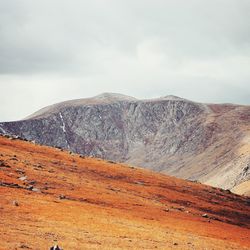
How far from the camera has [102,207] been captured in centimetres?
5584

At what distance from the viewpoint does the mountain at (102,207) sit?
121 feet

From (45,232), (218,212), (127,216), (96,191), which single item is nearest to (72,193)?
(96,191)

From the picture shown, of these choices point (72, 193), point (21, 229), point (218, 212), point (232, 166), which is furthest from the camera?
point (232, 166)

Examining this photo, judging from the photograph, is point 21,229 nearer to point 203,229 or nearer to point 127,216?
point 127,216

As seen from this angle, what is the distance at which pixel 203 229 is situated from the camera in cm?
5491

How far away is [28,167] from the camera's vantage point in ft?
229

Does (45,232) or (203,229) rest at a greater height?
(45,232)

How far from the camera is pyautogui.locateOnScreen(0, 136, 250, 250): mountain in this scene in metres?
36.8

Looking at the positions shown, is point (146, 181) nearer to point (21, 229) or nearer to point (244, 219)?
point (244, 219)

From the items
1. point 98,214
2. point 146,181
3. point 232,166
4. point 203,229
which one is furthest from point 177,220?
point 232,166

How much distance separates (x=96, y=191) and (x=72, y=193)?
6414mm

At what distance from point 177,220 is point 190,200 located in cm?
2486

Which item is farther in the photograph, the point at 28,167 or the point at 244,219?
the point at 244,219

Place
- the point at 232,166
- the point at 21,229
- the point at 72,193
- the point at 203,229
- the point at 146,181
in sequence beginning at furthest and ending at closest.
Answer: the point at 232,166 → the point at 146,181 → the point at 72,193 → the point at 203,229 → the point at 21,229
